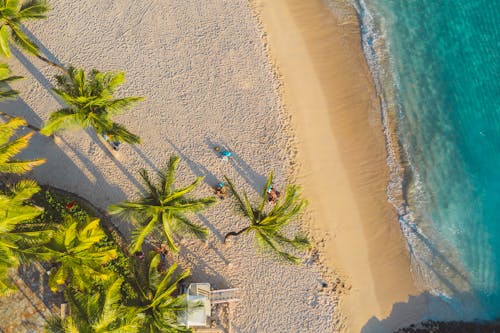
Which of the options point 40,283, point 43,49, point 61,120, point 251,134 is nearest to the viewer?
point 61,120

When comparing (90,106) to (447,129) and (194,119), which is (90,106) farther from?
(447,129)

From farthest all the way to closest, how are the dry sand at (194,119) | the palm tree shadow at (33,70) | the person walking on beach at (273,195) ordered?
the palm tree shadow at (33,70) → the person walking on beach at (273,195) → the dry sand at (194,119)

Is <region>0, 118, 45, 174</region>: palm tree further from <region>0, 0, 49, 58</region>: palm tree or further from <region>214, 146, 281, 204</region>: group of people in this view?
<region>214, 146, 281, 204</region>: group of people

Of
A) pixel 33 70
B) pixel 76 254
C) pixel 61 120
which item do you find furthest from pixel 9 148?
pixel 33 70

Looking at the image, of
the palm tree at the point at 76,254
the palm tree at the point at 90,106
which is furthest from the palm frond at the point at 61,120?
the palm tree at the point at 76,254

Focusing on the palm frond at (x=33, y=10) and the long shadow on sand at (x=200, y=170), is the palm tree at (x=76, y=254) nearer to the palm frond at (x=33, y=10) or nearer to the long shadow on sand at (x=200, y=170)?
the long shadow on sand at (x=200, y=170)

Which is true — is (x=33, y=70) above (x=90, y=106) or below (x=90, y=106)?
above
